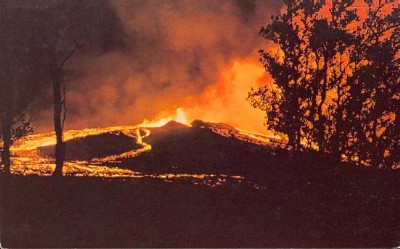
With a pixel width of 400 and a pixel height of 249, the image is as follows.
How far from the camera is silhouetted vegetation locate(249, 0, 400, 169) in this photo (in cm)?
1408

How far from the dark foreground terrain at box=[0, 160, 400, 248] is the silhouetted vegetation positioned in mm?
1332

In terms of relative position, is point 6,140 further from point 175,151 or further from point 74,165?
point 175,151

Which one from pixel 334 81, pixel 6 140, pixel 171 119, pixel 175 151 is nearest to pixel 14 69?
pixel 6 140

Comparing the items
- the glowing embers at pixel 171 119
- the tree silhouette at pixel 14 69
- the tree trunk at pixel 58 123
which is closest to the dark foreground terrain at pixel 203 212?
the tree trunk at pixel 58 123

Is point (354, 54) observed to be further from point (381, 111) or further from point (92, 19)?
point (92, 19)

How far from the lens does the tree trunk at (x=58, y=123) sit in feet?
43.7

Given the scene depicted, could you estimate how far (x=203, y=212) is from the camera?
12.2m

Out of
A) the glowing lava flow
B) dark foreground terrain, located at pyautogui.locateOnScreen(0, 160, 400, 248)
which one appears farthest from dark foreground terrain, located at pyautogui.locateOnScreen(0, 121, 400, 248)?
the glowing lava flow

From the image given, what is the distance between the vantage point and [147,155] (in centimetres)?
1708

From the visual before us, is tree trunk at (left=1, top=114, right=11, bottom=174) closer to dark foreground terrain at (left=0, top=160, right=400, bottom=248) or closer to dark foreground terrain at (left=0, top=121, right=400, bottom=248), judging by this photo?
dark foreground terrain at (left=0, top=121, right=400, bottom=248)

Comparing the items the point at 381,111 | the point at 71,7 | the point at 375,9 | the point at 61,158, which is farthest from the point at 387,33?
the point at 61,158

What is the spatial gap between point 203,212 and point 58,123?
4890 millimetres

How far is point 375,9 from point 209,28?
567 centimetres

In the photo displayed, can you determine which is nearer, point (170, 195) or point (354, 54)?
point (170, 195)
